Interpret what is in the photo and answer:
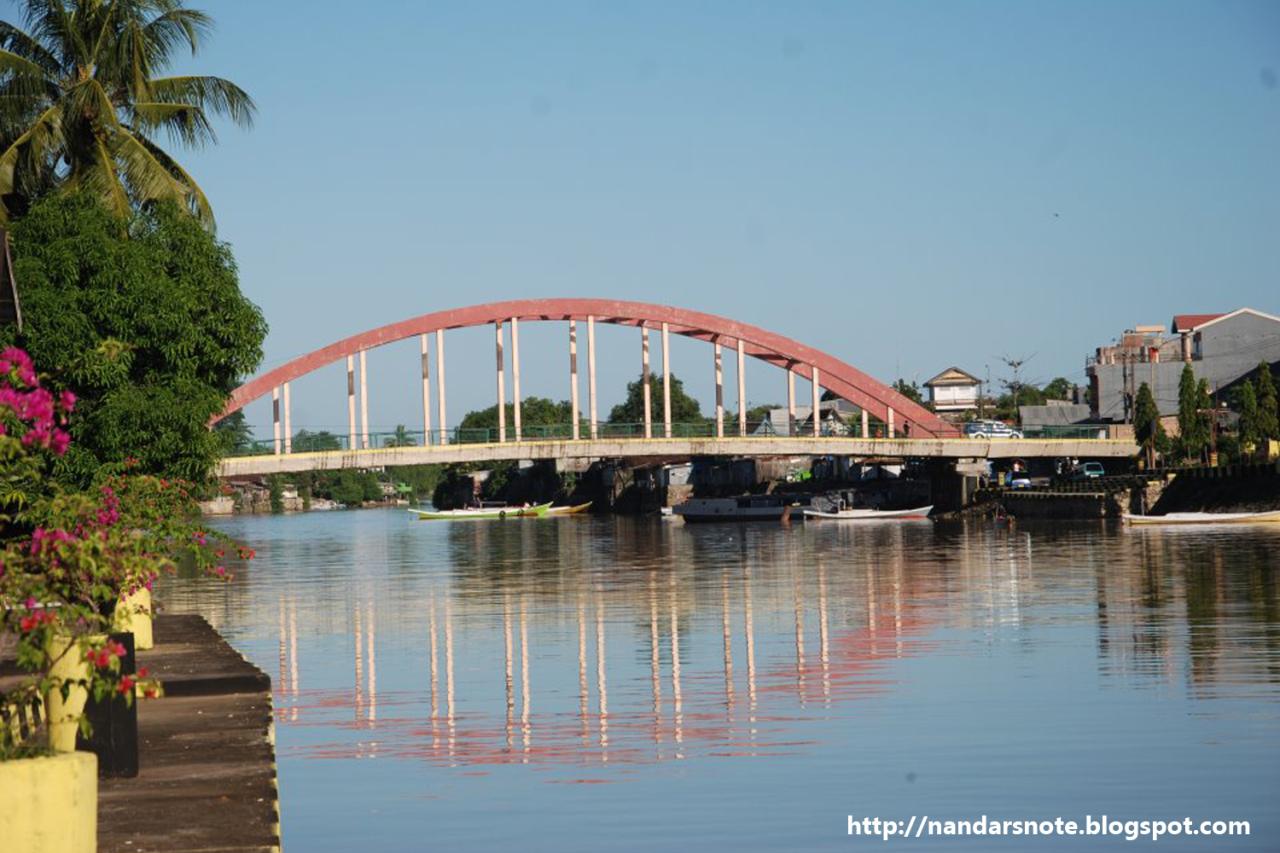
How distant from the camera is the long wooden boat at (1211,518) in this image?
64.7m

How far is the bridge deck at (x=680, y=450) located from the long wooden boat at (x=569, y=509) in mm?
43868

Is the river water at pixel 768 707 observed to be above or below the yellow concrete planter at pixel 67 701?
below

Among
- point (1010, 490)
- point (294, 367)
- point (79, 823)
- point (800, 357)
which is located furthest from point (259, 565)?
point (79, 823)

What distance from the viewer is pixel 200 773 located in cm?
1321

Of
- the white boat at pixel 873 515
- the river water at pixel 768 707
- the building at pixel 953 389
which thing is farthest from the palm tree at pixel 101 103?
the building at pixel 953 389

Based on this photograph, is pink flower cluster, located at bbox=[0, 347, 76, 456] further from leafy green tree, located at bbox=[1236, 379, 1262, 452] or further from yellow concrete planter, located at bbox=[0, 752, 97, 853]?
leafy green tree, located at bbox=[1236, 379, 1262, 452]

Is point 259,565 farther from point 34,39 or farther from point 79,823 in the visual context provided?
point 79,823

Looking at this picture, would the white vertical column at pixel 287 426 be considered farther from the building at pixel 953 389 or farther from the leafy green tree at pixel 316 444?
the building at pixel 953 389

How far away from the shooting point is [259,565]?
61.6 meters

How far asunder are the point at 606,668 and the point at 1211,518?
162 ft

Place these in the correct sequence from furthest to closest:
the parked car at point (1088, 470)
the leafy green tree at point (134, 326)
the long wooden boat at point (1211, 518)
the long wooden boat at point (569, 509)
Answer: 1. the long wooden boat at point (569, 509)
2. the parked car at point (1088, 470)
3. the long wooden boat at point (1211, 518)
4. the leafy green tree at point (134, 326)

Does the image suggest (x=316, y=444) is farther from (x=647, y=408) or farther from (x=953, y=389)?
(x=953, y=389)

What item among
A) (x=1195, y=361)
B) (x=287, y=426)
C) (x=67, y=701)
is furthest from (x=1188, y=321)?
(x=67, y=701)

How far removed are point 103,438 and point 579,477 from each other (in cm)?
11918
